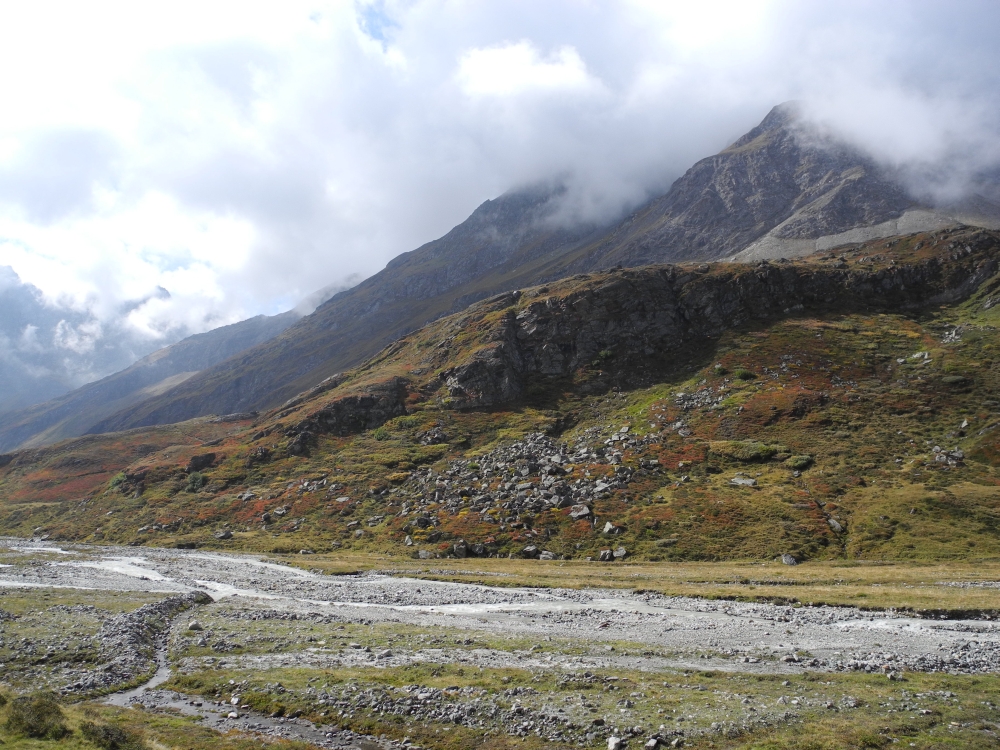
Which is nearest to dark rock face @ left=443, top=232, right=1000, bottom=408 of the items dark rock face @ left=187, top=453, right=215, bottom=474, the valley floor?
dark rock face @ left=187, top=453, right=215, bottom=474

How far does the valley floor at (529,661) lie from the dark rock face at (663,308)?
75782 millimetres

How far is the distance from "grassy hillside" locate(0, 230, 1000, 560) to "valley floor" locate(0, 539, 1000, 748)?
15.4 meters

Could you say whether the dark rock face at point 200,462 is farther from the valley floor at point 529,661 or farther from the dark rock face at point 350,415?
the valley floor at point 529,661

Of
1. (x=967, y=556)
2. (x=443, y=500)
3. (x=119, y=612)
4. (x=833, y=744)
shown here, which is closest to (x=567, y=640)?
(x=833, y=744)

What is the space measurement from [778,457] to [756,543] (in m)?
21.7

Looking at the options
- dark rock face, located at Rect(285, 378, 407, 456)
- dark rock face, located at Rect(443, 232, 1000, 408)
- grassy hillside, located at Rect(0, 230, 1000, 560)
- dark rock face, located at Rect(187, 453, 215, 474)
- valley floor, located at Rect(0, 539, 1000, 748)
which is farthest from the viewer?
dark rock face, located at Rect(443, 232, 1000, 408)

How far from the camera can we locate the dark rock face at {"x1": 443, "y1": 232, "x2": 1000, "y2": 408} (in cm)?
12181

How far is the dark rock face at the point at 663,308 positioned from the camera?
122 metres

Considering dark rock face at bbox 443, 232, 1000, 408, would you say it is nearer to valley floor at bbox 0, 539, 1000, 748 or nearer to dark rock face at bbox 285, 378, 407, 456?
dark rock face at bbox 285, 378, 407, 456

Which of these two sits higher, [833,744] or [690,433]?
[690,433]

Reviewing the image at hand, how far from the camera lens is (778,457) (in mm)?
74688

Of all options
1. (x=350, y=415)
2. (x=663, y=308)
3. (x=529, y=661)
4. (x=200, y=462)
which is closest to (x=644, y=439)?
(x=663, y=308)

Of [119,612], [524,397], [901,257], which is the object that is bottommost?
[119,612]

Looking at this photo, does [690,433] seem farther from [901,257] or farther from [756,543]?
[901,257]
